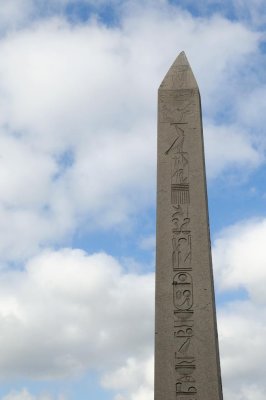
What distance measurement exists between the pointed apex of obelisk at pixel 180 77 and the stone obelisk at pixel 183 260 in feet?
0.04

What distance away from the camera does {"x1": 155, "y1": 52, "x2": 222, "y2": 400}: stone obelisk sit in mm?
7258

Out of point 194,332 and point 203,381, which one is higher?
point 194,332

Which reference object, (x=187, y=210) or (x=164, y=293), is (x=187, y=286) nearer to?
(x=164, y=293)

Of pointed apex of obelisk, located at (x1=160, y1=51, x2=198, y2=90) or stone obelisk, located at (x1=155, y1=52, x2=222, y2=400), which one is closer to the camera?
stone obelisk, located at (x1=155, y1=52, x2=222, y2=400)

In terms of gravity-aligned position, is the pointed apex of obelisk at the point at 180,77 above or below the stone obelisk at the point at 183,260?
above

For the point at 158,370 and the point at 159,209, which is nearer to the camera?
the point at 158,370

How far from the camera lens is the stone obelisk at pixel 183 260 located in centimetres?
726

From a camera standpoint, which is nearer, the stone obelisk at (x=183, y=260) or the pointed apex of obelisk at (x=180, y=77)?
the stone obelisk at (x=183, y=260)

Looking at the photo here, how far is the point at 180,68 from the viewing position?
360 inches

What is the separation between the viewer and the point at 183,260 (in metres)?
7.75

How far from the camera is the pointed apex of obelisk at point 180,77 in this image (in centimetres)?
888

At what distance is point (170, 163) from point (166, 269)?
1.35m

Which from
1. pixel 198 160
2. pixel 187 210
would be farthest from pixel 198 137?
pixel 187 210

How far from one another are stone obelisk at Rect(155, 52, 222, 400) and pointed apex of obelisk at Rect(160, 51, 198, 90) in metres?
0.01
